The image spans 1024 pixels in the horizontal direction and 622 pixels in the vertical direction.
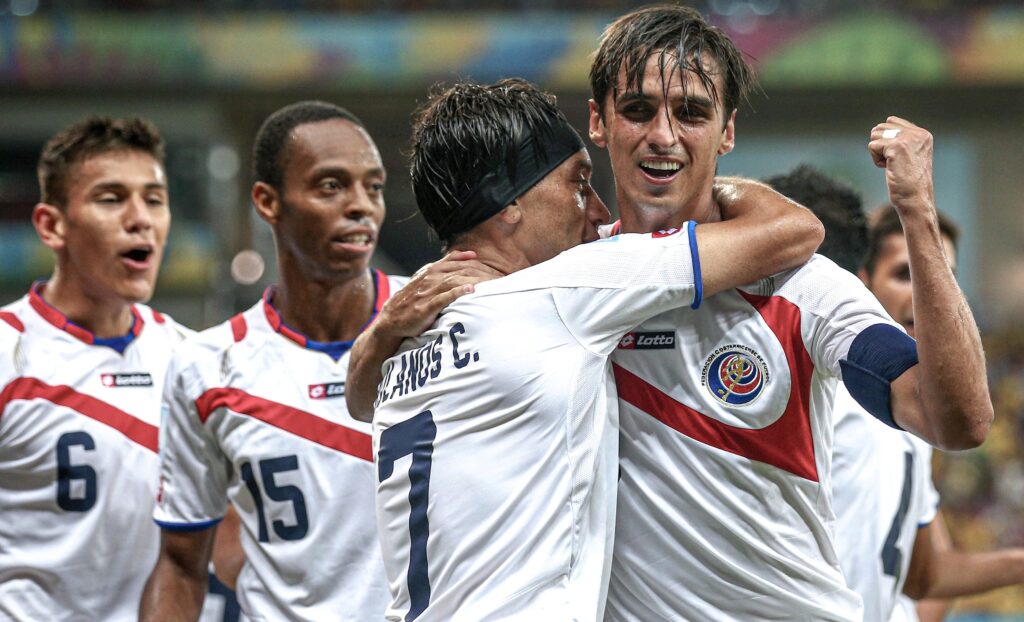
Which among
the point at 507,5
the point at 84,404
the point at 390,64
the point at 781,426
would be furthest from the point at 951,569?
the point at 507,5

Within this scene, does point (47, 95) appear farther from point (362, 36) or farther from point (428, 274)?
point (428, 274)

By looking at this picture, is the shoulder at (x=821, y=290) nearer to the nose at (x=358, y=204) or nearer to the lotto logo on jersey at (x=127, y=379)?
the nose at (x=358, y=204)

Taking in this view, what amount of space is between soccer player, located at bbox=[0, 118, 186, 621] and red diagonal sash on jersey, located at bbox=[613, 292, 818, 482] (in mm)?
2194

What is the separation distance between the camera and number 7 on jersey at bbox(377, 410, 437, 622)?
2.50 meters

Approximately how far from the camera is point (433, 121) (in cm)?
278

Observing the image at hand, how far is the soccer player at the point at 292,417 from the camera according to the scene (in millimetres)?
3439

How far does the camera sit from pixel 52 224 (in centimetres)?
426

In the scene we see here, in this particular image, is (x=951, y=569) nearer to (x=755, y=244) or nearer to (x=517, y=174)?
(x=755, y=244)

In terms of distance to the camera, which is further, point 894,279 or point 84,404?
point 894,279

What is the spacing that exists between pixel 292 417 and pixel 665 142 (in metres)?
1.54

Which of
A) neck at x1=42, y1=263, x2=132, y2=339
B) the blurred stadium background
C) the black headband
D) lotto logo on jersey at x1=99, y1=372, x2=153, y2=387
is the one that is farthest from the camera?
the blurred stadium background

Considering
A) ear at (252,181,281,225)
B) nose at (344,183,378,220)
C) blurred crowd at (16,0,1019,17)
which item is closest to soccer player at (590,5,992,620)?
nose at (344,183,378,220)

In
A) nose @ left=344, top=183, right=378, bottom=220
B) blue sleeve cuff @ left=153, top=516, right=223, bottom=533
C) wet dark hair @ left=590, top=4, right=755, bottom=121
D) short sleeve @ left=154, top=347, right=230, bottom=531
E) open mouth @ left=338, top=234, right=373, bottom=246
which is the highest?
wet dark hair @ left=590, top=4, right=755, bottom=121

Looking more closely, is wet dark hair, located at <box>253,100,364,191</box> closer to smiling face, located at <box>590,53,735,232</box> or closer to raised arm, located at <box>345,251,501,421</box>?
raised arm, located at <box>345,251,501,421</box>
